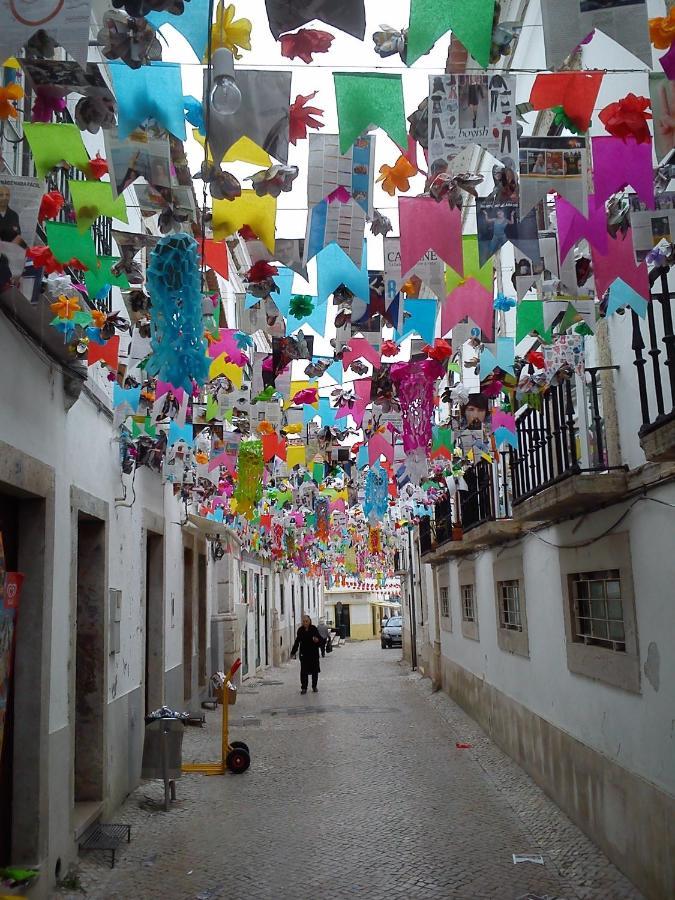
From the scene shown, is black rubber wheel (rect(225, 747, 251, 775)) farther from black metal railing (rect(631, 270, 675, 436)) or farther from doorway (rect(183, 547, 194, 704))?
black metal railing (rect(631, 270, 675, 436))

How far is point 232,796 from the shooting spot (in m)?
8.48

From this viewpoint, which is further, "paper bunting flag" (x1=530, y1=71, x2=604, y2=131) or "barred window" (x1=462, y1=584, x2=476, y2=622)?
"barred window" (x1=462, y1=584, x2=476, y2=622)

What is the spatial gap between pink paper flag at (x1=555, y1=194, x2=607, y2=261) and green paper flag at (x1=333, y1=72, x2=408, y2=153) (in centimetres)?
109

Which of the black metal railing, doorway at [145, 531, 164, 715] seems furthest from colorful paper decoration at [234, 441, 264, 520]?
the black metal railing

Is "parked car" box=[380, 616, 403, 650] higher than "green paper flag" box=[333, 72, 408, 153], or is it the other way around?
"green paper flag" box=[333, 72, 408, 153]

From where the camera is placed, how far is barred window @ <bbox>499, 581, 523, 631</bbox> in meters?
10.3

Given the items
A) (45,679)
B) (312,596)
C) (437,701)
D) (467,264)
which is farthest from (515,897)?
(312,596)

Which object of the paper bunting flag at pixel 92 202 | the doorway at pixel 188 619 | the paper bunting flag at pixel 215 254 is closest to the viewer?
the paper bunting flag at pixel 92 202

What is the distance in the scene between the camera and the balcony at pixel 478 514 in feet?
32.6

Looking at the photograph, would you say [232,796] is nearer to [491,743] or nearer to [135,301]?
[491,743]

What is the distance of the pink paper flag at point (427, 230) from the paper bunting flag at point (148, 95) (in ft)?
4.25

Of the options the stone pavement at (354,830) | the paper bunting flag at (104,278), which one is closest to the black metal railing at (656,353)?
the paper bunting flag at (104,278)

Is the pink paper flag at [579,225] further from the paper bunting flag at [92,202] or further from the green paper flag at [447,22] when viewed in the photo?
the paper bunting flag at [92,202]

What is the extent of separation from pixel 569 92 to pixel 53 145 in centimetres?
237
